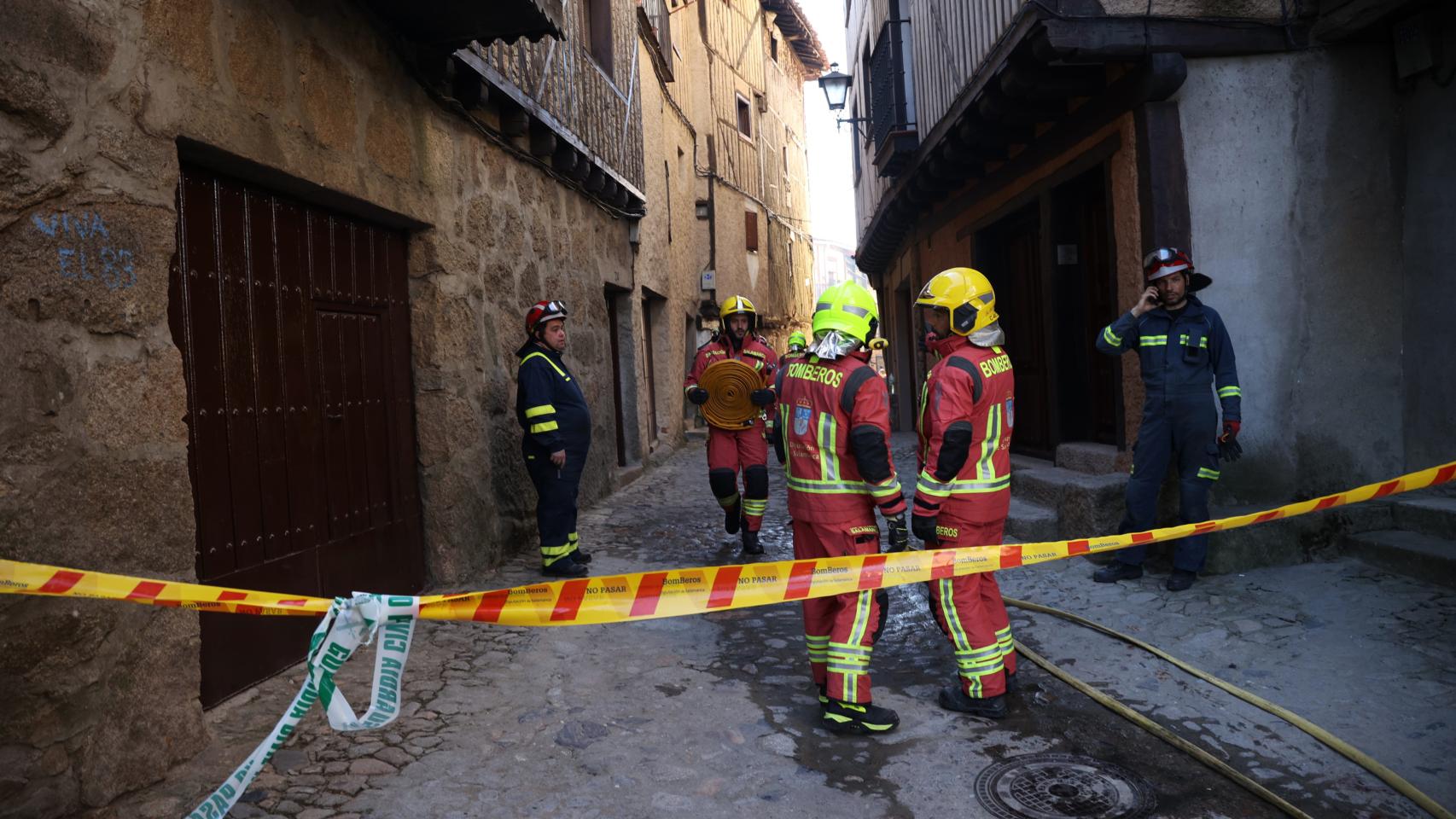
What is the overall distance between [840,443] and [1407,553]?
3271mm

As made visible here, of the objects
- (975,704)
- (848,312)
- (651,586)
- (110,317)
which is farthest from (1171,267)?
(110,317)

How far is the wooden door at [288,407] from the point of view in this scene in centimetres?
362

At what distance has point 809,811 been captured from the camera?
2861 mm

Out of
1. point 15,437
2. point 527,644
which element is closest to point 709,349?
point 527,644

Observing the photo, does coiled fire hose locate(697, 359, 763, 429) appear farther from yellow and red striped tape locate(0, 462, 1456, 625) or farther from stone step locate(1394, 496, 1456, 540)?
stone step locate(1394, 496, 1456, 540)

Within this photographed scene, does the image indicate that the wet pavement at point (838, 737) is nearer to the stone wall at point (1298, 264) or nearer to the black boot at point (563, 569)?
the stone wall at point (1298, 264)

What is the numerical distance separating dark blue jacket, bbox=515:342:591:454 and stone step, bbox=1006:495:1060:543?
9.28ft

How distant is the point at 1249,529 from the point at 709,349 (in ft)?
12.1

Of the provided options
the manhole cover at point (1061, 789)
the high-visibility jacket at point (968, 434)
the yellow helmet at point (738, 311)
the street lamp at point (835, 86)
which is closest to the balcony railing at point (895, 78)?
the street lamp at point (835, 86)

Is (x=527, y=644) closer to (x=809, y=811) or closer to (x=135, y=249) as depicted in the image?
(x=809, y=811)

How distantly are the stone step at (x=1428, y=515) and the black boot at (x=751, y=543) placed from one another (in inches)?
146

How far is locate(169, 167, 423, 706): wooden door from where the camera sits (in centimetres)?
362

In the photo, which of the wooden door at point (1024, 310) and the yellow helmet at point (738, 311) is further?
the wooden door at point (1024, 310)

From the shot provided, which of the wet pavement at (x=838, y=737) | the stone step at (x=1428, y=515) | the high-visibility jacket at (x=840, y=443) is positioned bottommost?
the wet pavement at (x=838, y=737)
